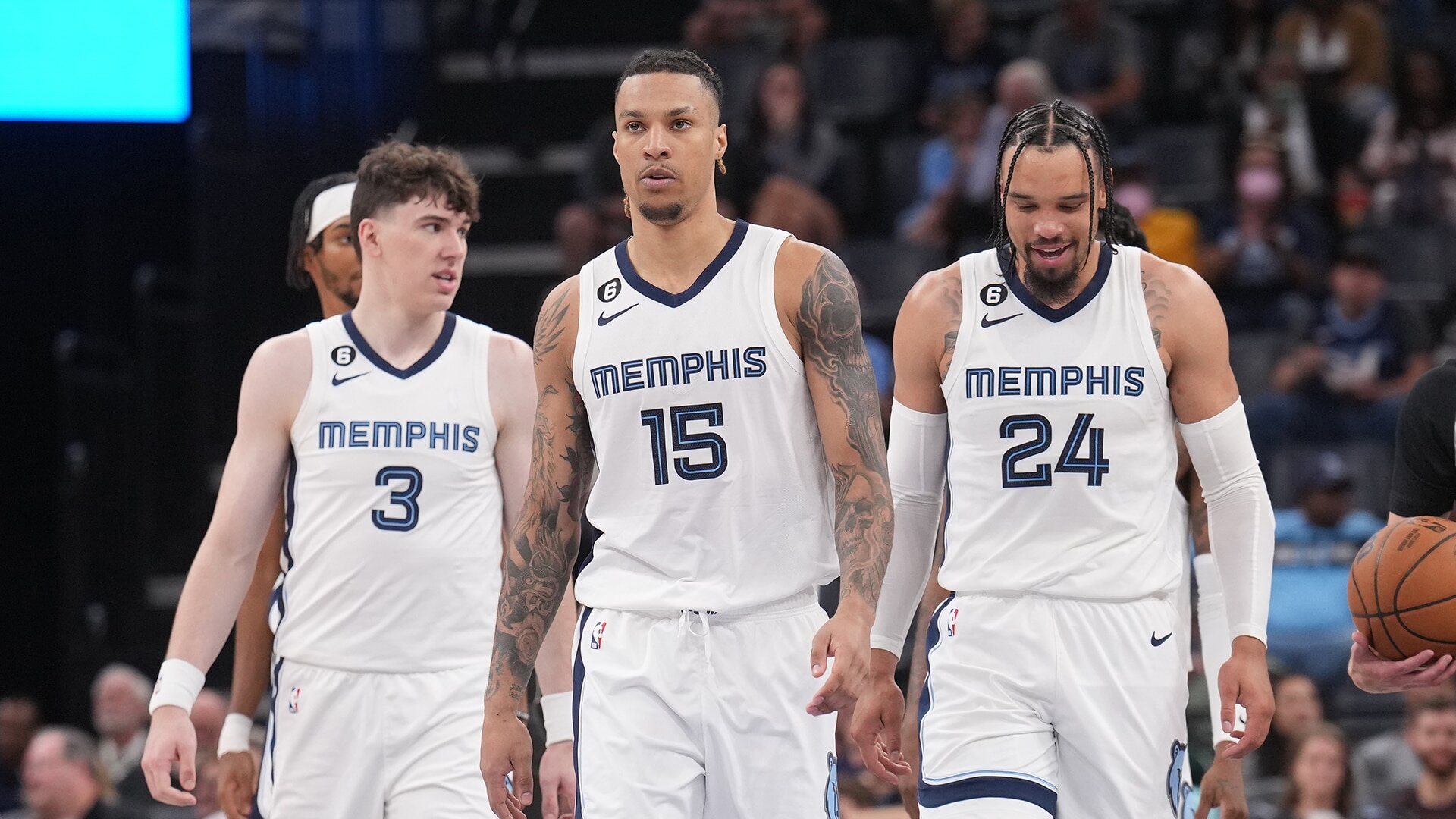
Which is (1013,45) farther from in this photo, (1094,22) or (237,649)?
(237,649)

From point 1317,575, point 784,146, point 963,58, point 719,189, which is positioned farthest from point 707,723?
point 963,58

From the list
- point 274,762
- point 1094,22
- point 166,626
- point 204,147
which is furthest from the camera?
point 1094,22

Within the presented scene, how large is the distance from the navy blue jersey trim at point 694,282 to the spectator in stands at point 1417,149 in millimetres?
9284

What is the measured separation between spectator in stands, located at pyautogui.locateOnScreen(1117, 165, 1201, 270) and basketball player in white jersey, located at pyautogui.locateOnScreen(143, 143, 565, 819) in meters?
7.11

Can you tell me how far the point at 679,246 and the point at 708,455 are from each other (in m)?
0.52

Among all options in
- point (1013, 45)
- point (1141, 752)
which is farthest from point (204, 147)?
point (1141, 752)

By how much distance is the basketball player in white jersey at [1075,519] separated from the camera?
174 inches

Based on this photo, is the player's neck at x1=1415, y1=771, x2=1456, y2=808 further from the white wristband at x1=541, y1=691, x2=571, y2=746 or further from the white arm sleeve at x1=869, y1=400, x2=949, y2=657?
the white wristband at x1=541, y1=691, x2=571, y2=746

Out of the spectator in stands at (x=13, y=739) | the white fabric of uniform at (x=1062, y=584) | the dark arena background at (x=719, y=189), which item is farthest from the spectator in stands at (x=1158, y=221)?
the spectator in stands at (x=13, y=739)

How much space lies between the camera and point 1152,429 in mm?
4539

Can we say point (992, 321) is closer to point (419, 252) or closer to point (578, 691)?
point (578, 691)

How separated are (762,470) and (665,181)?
72 cm

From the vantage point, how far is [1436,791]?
9141 millimetres

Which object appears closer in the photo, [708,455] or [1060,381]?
[708,455]
